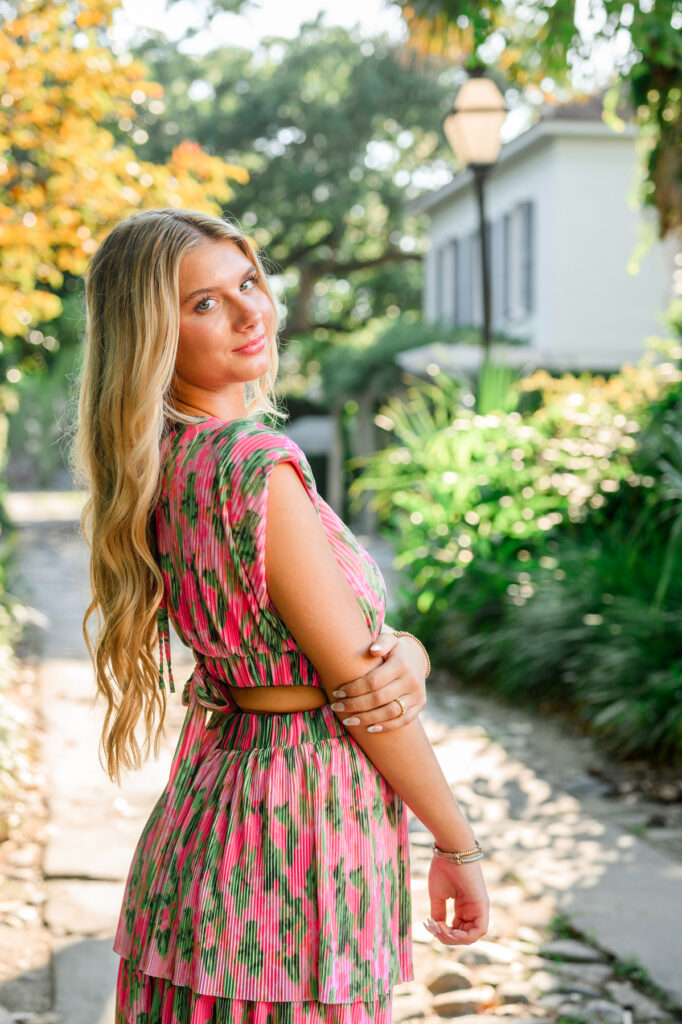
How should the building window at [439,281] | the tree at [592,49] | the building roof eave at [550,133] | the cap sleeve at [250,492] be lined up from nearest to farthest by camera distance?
the cap sleeve at [250,492]
the tree at [592,49]
the building roof eave at [550,133]
the building window at [439,281]

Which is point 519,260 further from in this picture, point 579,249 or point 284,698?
point 284,698

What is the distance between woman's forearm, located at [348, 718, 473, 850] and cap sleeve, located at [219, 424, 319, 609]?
285mm

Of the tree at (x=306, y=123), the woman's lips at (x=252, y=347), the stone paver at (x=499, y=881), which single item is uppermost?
the tree at (x=306, y=123)

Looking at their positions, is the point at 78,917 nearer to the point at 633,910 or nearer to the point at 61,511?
the point at 633,910

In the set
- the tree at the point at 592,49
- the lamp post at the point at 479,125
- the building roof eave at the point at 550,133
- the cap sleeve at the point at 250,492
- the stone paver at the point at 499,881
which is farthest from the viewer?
the building roof eave at the point at 550,133

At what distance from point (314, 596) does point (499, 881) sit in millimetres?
3076

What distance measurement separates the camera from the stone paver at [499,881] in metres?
3.29

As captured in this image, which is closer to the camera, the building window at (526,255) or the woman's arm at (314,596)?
the woman's arm at (314,596)

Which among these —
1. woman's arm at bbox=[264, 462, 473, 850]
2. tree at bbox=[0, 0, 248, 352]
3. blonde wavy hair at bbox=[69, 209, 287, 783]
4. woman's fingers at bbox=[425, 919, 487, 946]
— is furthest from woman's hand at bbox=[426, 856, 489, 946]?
tree at bbox=[0, 0, 248, 352]

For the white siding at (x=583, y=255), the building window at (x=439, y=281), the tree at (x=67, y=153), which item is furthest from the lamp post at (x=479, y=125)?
the building window at (x=439, y=281)

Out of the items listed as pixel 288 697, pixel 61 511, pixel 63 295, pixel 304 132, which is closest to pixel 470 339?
pixel 63 295

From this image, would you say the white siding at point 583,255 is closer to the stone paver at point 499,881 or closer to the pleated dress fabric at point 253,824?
the stone paver at point 499,881

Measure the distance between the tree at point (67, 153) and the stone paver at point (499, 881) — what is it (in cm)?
251

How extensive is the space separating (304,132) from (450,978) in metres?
23.6
